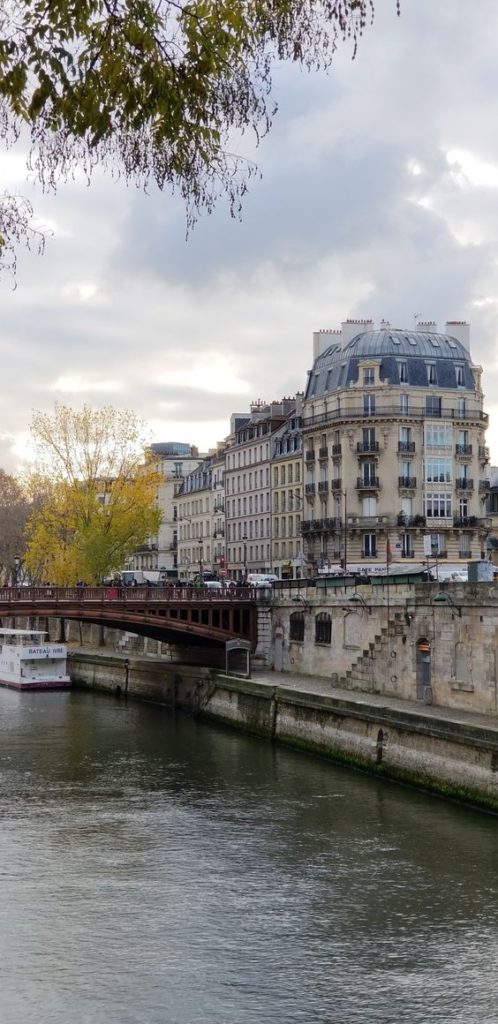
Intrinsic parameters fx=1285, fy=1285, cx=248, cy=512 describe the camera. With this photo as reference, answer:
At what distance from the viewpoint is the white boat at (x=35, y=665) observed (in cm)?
6950

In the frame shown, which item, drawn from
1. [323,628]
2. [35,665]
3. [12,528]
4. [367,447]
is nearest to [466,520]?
[367,447]

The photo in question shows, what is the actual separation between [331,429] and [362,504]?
18.2ft

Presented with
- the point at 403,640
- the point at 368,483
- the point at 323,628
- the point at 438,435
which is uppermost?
the point at 438,435

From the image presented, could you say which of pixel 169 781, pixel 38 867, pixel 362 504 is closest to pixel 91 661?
pixel 362 504

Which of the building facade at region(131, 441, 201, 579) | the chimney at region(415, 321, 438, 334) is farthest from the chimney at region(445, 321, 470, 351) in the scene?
the building facade at region(131, 441, 201, 579)

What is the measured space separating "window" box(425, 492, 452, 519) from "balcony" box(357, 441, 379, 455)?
4261 millimetres

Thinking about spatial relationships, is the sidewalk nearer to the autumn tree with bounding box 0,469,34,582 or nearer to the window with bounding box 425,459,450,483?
the window with bounding box 425,459,450,483

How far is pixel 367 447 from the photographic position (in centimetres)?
7806

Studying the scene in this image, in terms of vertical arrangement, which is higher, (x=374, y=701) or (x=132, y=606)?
(x=132, y=606)

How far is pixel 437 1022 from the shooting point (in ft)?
60.1

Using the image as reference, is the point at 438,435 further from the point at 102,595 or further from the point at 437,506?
the point at 102,595

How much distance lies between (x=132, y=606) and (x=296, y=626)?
24.0 ft

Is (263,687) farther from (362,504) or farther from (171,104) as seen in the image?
(171,104)

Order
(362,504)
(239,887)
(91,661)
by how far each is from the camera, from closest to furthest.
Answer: (239,887) < (91,661) < (362,504)
